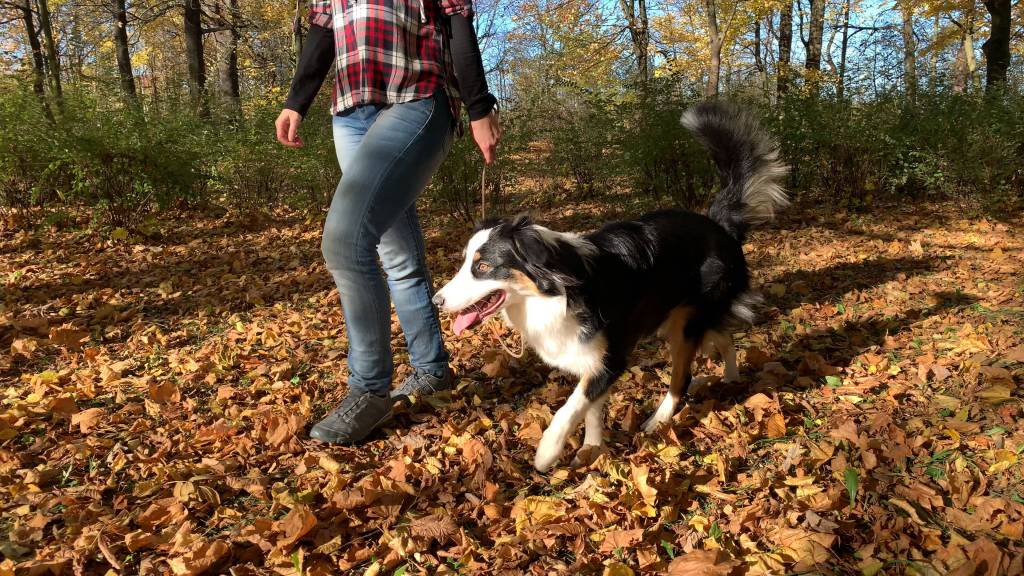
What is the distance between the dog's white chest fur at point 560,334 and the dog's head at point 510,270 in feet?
0.16

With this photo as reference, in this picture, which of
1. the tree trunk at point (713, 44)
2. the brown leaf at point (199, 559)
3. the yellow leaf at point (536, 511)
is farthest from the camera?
the tree trunk at point (713, 44)

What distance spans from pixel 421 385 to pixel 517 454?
26.6 inches

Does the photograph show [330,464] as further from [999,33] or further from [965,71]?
[965,71]

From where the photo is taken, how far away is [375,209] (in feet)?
7.72

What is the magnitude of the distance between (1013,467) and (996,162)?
5.74 m

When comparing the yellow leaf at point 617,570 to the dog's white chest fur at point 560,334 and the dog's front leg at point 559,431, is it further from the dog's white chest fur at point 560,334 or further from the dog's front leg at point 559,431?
the dog's white chest fur at point 560,334

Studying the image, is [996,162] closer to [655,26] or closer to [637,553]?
[637,553]

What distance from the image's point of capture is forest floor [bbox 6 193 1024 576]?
194 cm

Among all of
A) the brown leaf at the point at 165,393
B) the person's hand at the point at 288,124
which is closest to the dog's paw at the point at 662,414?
the person's hand at the point at 288,124

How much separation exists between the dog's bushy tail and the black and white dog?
75 mm

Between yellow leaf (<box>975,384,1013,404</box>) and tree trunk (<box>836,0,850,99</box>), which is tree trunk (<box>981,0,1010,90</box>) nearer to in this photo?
tree trunk (<box>836,0,850,99</box>)

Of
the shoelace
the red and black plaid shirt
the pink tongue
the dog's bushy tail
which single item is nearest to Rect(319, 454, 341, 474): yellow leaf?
the shoelace

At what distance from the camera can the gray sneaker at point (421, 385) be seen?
3.00 meters

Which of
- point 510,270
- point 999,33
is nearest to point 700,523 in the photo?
point 510,270
